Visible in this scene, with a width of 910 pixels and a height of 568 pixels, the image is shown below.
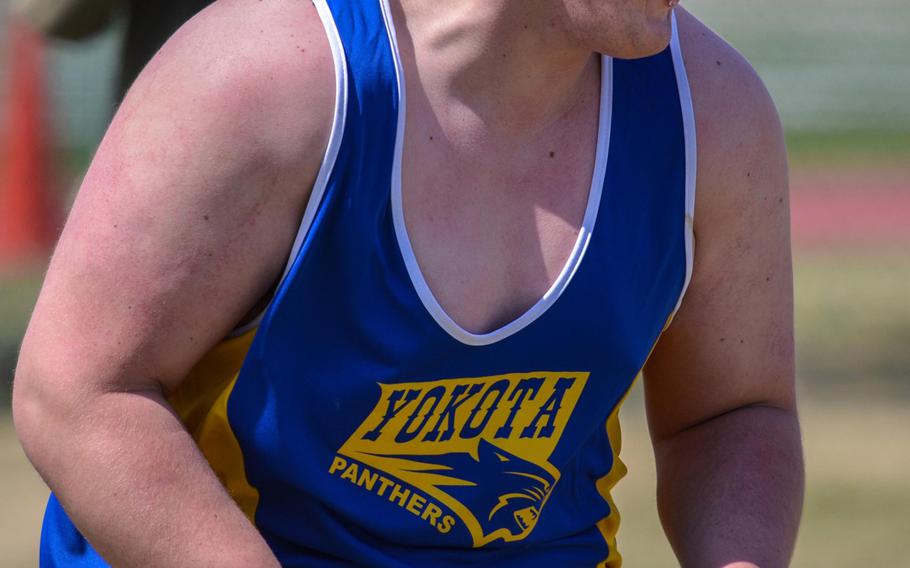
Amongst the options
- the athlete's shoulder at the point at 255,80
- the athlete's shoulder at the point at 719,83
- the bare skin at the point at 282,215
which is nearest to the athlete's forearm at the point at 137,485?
the bare skin at the point at 282,215

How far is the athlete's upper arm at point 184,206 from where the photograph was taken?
161 cm

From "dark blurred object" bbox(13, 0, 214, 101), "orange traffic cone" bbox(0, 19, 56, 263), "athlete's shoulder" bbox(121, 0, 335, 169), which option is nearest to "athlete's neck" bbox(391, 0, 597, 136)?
"athlete's shoulder" bbox(121, 0, 335, 169)

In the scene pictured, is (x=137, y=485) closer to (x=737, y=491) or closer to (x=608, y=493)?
(x=608, y=493)

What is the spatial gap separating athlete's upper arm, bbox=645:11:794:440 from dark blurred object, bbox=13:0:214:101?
1356 millimetres

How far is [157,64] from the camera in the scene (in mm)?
1696

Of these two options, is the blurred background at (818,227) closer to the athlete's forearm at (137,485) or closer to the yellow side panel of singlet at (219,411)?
the yellow side panel of singlet at (219,411)

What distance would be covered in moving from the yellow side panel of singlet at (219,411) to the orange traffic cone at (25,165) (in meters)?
5.97

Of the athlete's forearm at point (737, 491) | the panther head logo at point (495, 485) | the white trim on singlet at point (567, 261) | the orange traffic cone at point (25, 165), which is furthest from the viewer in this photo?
the orange traffic cone at point (25, 165)

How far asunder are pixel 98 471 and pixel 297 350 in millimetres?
260

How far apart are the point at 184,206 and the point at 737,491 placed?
877 millimetres

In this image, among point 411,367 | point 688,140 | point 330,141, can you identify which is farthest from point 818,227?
point 330,141

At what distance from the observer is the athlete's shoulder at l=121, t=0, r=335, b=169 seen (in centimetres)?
162

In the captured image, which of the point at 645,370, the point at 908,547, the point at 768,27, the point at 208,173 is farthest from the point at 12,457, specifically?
the point at 768,27

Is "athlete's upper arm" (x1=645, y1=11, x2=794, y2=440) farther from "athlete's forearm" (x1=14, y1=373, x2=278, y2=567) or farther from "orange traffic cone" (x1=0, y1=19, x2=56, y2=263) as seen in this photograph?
"orange traffic cone" (x1=0, y1=19, x2=56, y2=263)
